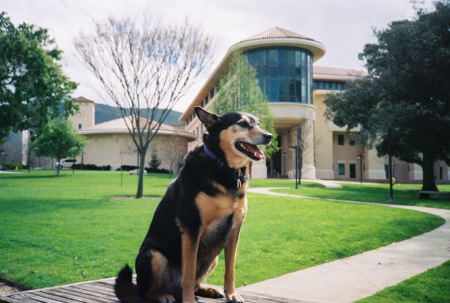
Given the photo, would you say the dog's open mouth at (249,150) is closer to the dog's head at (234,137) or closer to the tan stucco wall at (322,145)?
the dog's head at (234,137)

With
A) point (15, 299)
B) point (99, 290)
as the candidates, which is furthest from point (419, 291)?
point (15, 299)

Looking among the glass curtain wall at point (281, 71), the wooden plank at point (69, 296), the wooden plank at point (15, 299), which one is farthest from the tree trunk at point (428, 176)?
the wooden plank at point (15, 299)

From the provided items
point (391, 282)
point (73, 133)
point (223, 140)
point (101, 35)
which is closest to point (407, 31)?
point (101, 35)

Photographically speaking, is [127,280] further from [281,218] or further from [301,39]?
[301,39]

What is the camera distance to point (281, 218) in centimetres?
1138

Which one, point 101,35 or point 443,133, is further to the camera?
point 443,133

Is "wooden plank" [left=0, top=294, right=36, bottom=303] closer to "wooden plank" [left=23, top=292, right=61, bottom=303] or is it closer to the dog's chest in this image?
"wooden plank" [left=23, top=292, right=61, bottom=303]

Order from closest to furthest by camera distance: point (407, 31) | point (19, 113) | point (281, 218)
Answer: point (281, 218) → point (407, 31) → point (19, 113)

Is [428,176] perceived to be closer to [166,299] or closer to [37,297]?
[166,299]

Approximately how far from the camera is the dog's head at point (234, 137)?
9.04 ft

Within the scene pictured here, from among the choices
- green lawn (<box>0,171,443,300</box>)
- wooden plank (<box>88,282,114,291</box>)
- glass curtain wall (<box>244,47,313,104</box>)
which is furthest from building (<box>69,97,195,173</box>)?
wooden plank (<box>88,282,114,291</box>)

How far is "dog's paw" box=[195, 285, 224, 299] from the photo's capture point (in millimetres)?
3289

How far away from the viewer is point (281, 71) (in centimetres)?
4509

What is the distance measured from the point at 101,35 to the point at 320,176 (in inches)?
1741
